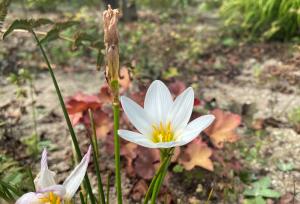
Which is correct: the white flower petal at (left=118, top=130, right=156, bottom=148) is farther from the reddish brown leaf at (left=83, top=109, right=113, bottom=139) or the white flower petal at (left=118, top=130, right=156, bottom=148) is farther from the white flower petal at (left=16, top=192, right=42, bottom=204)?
the reddish brown leaf at (left=83, top=109, right=113, bottom=139)

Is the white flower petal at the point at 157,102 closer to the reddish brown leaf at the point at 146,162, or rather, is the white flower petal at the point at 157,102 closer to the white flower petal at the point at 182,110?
the white flower petal at the point at 182,110

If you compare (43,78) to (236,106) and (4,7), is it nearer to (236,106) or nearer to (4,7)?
(236,106)

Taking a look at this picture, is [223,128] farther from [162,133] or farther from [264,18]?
[264,18]

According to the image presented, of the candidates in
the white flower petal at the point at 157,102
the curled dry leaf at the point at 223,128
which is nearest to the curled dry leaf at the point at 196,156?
the curled dry leaf at the point at 223,128

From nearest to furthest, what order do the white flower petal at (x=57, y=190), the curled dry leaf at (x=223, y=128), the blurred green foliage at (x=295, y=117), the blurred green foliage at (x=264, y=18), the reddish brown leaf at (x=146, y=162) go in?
the white flower petal at (x=57, y=190) → the reddish brown leaf at (x=146, y=162) → the curled dry leaf at (x=223, y=128) → the blurred green foliage at (x=295, y=117) → the blurred green foliage at (x=264, y=18)

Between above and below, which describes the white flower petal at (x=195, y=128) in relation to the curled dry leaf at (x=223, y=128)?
above

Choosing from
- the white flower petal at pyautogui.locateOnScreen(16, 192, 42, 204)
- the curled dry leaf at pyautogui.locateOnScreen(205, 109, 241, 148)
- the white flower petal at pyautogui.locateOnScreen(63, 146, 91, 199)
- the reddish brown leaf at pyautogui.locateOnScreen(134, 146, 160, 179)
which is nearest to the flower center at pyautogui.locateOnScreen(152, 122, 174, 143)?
the white flower petal at pyautogui.locateOnScreen(63, 146, 91, 199)

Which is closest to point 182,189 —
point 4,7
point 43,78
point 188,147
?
point 188,147
